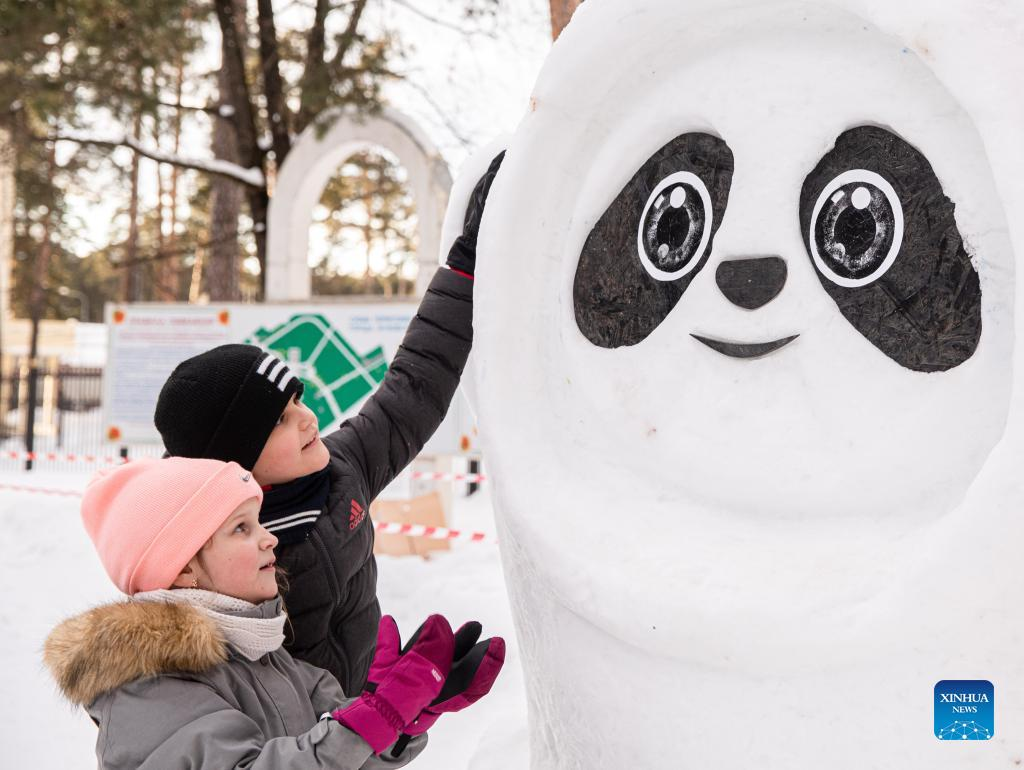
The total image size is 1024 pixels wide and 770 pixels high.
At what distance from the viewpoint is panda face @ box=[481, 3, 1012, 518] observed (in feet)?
5.00

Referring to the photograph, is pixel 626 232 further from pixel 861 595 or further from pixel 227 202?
pixel 227 202

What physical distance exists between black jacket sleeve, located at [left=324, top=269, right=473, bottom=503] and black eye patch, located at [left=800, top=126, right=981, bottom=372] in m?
0.93

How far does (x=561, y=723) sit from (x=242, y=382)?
917mm

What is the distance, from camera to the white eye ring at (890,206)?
158 centimetres

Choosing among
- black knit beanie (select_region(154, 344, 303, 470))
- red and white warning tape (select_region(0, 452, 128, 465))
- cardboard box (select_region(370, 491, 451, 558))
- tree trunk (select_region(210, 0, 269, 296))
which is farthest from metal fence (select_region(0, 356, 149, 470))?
black knit beanie (select_region(154, 344, 303, 470))

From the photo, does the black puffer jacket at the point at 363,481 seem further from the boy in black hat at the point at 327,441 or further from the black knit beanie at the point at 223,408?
the black knit beanie at the point at 223,408

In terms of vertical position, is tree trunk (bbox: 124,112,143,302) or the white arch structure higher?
tree trunk (bbox: 124,112,143,302)

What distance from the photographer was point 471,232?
2.32 m

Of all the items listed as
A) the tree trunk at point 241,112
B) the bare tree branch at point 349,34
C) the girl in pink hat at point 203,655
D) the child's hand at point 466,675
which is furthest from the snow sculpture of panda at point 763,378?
the tree trunk at point 241,112

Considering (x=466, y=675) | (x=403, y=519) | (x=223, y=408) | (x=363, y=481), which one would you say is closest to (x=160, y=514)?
(x=223, y=408)

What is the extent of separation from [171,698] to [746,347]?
1.08 m

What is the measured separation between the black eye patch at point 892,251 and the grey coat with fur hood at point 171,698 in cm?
104

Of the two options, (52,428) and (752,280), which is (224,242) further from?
(752,280)

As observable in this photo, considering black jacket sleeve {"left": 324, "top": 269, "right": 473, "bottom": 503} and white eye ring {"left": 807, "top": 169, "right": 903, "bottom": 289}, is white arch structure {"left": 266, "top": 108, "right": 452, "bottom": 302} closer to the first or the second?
black jacket sleeve {"left": 324, "top": 269, "right": 473, "bottom": 503}
